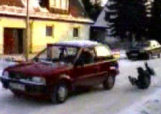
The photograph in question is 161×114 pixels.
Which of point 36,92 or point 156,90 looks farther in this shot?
point 156,90

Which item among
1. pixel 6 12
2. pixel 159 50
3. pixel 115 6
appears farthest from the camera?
pixel 115 6

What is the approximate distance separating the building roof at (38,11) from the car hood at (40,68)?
16362 mm

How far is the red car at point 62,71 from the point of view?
9.96 m

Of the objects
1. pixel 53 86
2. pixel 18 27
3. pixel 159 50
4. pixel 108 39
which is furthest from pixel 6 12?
pixel 108 39

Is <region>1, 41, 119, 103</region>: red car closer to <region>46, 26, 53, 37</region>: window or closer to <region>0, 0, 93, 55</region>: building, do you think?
<region>0, 0, 93, 55</region>: building

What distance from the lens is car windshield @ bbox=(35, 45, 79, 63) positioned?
1131cm

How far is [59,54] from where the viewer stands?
38.0 ft

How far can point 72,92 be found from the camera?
38.2 feet

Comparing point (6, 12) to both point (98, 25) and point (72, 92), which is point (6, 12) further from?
point (98, 25)

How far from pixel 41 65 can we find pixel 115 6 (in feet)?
119

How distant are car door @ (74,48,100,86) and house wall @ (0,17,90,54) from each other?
1604 cm

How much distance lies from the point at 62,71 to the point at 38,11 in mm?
20522

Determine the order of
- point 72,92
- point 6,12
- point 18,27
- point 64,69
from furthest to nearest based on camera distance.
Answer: point 18,27 < point 6,12 < point 72,92 < point 64,69

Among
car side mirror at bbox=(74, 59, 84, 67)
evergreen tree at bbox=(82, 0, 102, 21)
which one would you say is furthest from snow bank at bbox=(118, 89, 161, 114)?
evergreen tree at bbox=(82, 0, 102, 21)
